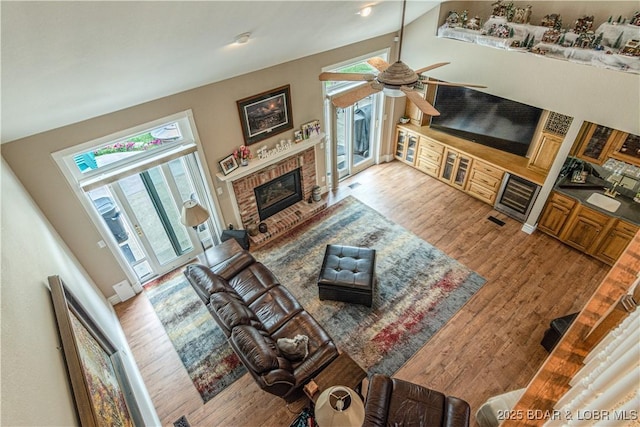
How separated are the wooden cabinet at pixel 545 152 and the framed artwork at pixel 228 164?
497 cm

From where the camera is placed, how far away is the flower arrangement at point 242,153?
5.24 m

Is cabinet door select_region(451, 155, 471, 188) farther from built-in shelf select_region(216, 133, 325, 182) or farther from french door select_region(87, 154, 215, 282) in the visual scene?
french door select_region(87, 154, 215, 282)

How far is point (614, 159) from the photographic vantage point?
189 inches

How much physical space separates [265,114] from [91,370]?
4.11 m

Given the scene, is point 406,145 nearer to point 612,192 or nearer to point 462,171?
point 462,171

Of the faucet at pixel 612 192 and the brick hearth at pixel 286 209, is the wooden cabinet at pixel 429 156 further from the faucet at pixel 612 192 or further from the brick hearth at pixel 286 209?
the faucet at pixel 612 192

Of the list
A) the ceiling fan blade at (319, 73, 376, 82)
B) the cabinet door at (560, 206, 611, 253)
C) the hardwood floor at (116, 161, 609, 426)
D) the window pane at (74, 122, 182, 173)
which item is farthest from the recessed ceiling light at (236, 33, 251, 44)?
the cabinet door at (560, 206, 611, 253)

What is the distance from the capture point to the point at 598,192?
17.0ft

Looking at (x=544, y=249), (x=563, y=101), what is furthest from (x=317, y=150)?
(x=544, y=249)

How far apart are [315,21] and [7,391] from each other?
13.0ft

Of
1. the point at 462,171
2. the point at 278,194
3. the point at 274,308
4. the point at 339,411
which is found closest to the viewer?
the point at 339,411

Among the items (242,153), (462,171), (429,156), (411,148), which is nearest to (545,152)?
(462,171)

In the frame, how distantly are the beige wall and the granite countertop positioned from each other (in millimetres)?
3970

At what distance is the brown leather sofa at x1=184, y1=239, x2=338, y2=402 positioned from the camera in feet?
10.6
